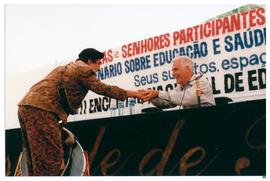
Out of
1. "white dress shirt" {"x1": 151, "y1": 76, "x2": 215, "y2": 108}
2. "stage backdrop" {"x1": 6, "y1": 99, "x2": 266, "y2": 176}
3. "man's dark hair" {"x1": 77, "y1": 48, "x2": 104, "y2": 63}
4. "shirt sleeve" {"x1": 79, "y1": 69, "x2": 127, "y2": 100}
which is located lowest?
"stage backdrop" {"x1": 6, "y1": 99, "x2": 266, "y2": 176}

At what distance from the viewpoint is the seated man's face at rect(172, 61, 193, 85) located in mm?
4191

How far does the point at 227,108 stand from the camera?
13.0 feet

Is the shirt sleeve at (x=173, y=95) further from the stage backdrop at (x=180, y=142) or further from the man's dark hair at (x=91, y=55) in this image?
the man's dark hair at (x=91, y=55)

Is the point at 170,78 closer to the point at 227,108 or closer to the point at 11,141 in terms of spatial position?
the point at 227,108

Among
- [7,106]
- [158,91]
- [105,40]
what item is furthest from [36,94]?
[158,91]

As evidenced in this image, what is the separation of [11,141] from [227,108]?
85.3 inches

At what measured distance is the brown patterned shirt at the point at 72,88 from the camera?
14.8 feet

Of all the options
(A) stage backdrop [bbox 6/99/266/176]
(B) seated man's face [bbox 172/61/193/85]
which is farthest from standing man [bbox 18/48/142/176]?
(B) seated man's face [bbox 172/61/193/85]

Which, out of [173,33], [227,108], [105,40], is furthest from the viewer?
[105,40]

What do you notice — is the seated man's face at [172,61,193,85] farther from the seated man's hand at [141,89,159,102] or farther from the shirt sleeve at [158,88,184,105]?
the seated man's hand at [141,89,159,102]

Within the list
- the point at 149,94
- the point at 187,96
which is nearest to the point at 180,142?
the point at 187,96

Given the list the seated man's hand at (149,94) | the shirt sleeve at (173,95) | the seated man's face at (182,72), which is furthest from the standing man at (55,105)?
the seated man's face at (182,72)

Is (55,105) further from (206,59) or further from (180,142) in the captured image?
(206,59)

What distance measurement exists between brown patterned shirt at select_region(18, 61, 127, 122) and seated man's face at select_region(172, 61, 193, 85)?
0.65 meters
